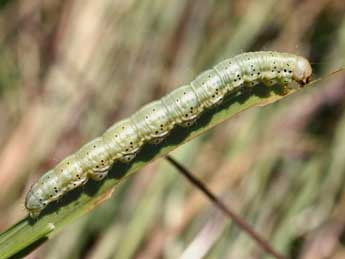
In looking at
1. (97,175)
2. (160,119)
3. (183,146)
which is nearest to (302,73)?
(160,119)

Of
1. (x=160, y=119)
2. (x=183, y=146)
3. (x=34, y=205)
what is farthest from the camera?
(x=183, y=146)

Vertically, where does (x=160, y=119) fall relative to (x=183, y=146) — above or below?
above

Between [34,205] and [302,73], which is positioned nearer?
[34,205]

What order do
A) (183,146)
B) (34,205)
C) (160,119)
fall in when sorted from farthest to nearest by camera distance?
1. (183,146)
2. (160,119)
3. (34,205)

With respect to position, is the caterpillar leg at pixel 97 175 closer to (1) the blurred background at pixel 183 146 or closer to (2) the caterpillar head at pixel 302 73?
(2) the caterpillar head at pixel 302 73

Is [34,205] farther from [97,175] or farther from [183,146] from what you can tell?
[183,146]

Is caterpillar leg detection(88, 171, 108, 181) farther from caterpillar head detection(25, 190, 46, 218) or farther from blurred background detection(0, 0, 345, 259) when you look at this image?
blurred background detection(0, 0, 345, 259)
